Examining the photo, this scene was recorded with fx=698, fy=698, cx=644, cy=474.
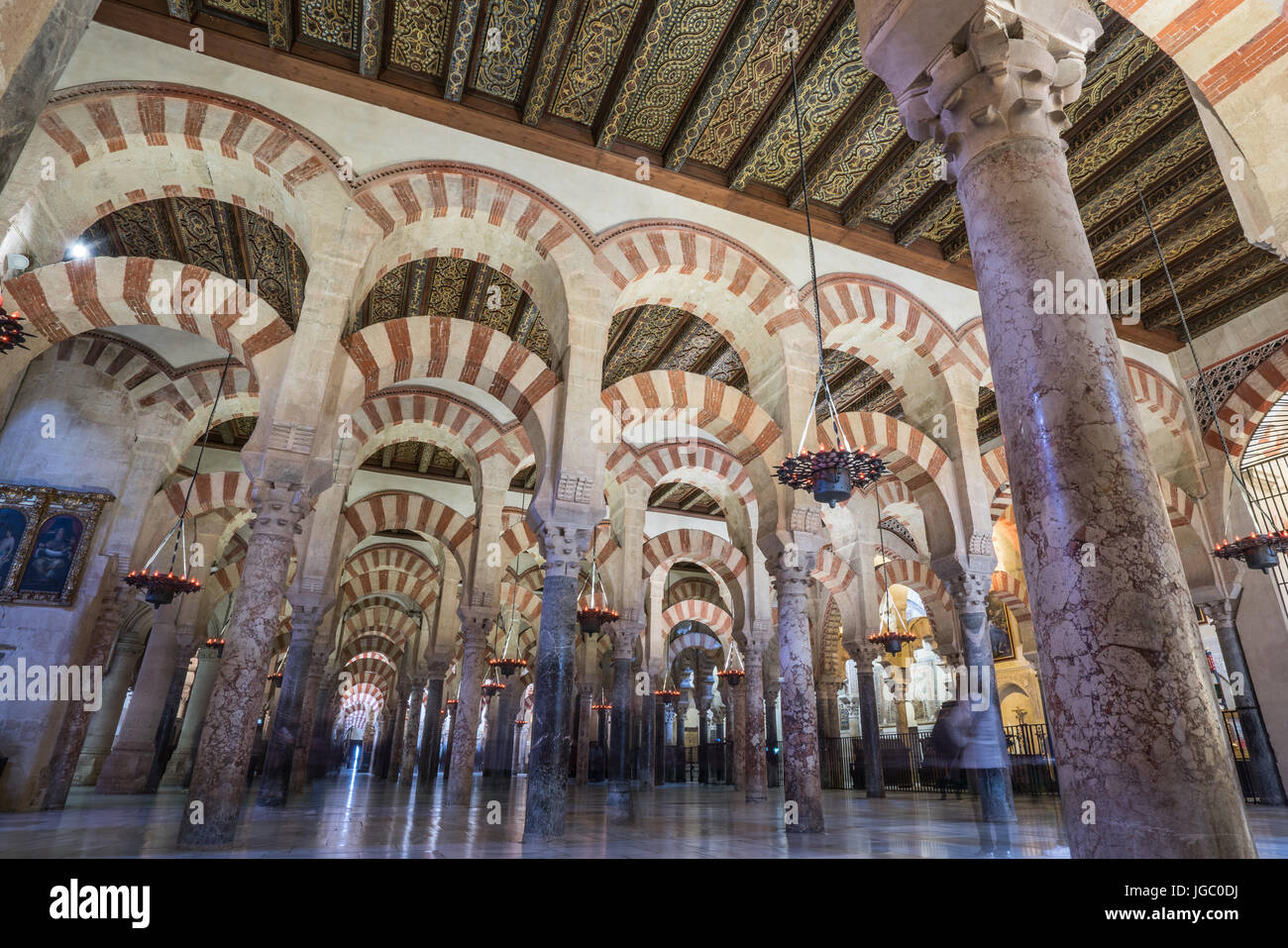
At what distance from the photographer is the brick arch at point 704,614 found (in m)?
13.3

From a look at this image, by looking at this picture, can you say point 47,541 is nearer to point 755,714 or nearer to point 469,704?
Answer: point 469,704

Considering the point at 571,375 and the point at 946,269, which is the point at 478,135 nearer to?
the point at 571,375

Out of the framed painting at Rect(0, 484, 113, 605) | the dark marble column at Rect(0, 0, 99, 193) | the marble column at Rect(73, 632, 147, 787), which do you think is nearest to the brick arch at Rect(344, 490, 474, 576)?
the framed painting at Rect(0, 484, 113, 605)

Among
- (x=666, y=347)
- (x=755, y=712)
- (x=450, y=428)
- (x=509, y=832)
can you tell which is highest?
(x=666, y=347)

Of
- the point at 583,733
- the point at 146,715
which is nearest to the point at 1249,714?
the point at 583,733

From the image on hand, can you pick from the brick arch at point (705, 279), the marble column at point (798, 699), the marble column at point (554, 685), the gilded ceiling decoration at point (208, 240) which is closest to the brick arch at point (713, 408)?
the brick arch at point (705, 279)

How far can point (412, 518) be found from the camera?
9.85 metres

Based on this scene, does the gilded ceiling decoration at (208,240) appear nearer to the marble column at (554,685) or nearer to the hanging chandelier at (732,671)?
the marble column at (554,685)

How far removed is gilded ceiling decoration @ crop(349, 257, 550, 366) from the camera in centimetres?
711

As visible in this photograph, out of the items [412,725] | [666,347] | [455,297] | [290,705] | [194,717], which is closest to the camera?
[290,705]

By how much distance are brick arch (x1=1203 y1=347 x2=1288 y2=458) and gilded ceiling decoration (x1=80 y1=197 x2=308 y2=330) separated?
32.2 feet

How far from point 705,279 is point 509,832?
15.2ft

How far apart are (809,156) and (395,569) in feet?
33.0

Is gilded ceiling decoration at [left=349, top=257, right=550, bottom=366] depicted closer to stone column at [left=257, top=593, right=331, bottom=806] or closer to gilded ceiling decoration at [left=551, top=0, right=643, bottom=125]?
gilded ceiling decoration at [left=551, top=0, right=643, bottom=125]
